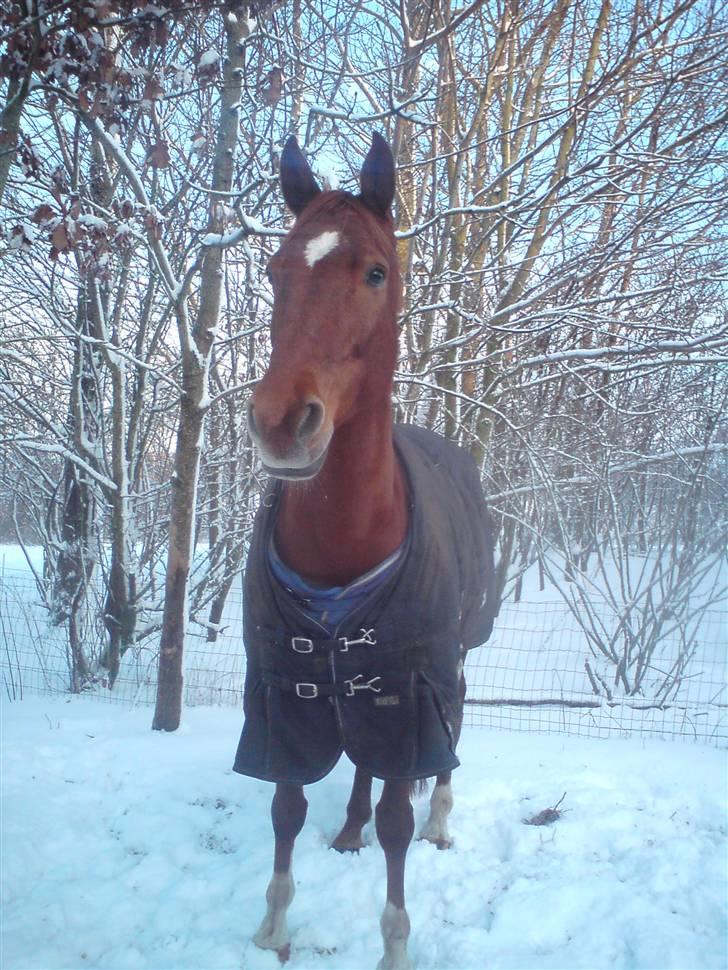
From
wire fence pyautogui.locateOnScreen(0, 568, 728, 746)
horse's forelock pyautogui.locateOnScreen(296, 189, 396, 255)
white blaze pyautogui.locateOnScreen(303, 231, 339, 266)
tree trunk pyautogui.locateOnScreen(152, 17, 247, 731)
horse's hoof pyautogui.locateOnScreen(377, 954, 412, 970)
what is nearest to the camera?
white blaze pyautogui.locateOnScreen(303, 231, 339, 266)

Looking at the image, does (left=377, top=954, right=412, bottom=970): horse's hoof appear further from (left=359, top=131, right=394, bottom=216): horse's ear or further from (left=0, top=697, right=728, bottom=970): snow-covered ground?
(left=359, top=131, right=394, bottom=216): horse's ear

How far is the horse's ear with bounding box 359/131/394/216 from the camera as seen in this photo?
1.96 m

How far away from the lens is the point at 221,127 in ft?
11.4

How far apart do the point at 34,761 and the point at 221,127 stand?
348 centimetres

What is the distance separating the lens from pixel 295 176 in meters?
2.09

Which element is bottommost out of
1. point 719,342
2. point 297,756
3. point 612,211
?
point 297,756

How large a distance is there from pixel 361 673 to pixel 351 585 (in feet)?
0.95

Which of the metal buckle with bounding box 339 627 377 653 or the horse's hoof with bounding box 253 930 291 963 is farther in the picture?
the horse's hoof with bounding box 253 930 291 963

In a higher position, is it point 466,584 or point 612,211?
point 612,211

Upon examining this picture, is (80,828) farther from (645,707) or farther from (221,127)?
(645,707)

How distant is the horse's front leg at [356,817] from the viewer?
2.77 meters

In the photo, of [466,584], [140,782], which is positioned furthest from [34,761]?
[466,584]

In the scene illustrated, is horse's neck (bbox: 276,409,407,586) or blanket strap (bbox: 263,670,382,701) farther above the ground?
horse's neck (bbox: 276,409,407,586)

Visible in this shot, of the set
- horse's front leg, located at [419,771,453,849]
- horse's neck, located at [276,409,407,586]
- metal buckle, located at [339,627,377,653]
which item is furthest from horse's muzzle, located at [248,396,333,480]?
horse's front leg, located at [419,771,453,849]
